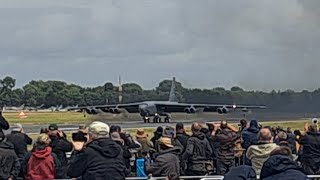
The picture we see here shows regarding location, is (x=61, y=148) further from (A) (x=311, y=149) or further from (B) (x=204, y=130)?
(A) (x=311, y=149)

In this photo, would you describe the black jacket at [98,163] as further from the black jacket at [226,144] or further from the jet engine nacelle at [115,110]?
the jet engine nacelle at [115,110]

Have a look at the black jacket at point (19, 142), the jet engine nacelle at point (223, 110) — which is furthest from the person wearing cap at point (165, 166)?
the jet engine nacelle at point (223, 110)

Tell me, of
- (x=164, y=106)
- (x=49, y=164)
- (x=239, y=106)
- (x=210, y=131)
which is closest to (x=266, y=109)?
(x=239, y=106)

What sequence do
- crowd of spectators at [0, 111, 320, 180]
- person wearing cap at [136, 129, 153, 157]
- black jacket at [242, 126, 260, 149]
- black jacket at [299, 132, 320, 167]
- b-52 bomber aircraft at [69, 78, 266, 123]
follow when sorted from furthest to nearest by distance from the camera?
b-52 bomber aircraft at [69, 78, 266, 123] → person wearing cap at [136, 129, 153, 157] → black jacket at [299, 132, 320, 167] → black jacket at [242, 126, 260, 149] → crowd of spectators at [0, 111, 320, 180]

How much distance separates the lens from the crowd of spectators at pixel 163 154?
8.34m

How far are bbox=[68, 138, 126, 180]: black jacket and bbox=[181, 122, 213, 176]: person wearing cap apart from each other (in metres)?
5.70

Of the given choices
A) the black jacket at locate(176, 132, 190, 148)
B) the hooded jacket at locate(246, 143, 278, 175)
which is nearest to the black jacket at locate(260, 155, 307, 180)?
the hooded jacket at locate(246, 143, 278, 175)

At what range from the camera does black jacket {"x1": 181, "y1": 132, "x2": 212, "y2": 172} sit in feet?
48.8

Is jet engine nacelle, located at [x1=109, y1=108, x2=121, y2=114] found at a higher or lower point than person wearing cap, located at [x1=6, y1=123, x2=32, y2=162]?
higher

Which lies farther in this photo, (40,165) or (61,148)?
(61,148)

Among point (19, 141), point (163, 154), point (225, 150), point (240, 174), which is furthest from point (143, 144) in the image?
point (240, 174)

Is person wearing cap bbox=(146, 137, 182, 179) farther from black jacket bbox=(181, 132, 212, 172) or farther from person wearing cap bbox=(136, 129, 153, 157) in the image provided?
person wearing cap bbox=(136, 129, 153, 157)

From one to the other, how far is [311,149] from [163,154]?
6466mm

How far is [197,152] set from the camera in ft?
49.1
